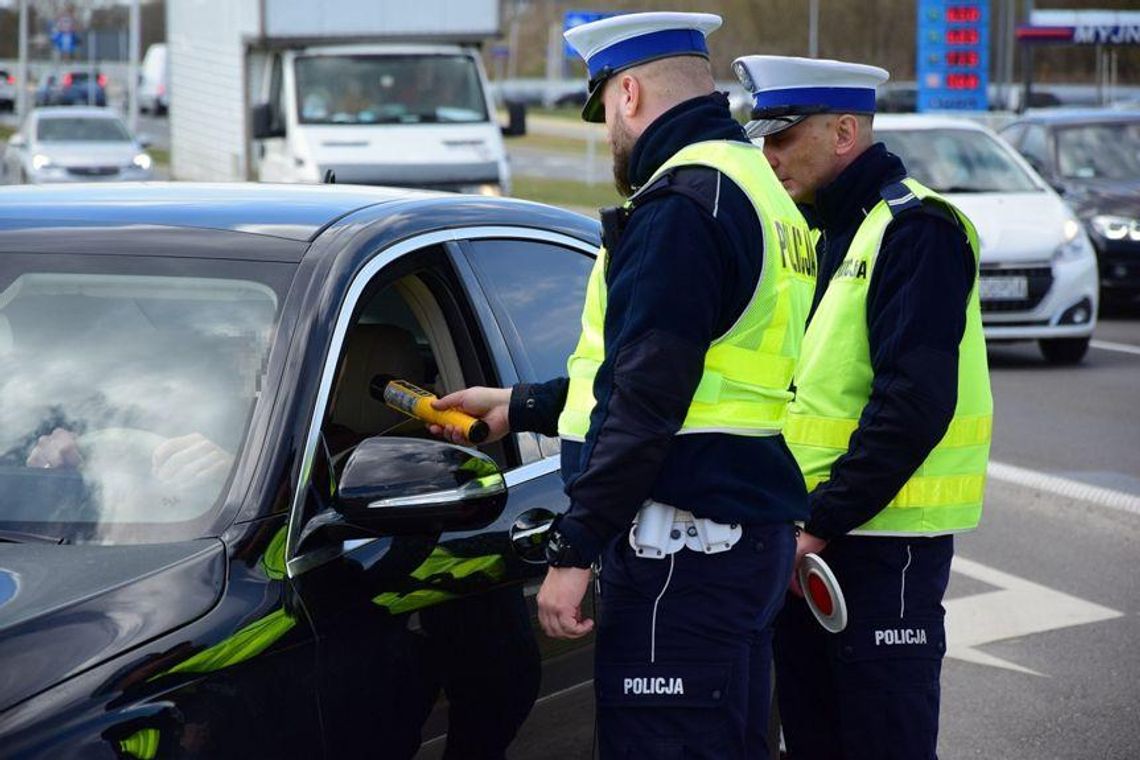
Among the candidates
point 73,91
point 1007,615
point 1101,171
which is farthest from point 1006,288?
point 73,91

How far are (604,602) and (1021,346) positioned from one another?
12.3 m

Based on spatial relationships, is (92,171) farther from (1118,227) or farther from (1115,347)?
(1115,347)

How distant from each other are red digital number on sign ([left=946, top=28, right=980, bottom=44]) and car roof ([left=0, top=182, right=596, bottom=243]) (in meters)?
26.2

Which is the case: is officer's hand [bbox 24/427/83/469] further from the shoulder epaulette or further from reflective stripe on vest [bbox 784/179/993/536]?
the shoulder epaulette

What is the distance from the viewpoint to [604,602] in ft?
10.4

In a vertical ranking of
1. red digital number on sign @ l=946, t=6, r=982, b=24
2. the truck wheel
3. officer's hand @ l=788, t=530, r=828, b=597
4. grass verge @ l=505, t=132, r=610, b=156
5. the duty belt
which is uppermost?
red digital number on sign @ l=946, t=6, r=982, b=24

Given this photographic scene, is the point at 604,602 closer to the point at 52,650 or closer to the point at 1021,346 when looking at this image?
the point at 52,650

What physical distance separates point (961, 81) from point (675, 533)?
88.7ft

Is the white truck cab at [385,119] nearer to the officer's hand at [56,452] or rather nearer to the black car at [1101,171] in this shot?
the black car at [1101,171]

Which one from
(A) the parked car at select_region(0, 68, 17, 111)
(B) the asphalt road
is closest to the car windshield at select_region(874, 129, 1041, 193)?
(B) the asphalt road

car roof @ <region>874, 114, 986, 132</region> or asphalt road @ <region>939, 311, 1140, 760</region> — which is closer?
asphalt road @ <region>939, 311, 1140, 760</region>

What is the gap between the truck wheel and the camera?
13.5m

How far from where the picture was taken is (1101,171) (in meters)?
16.6

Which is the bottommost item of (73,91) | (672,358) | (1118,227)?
(73,91)
